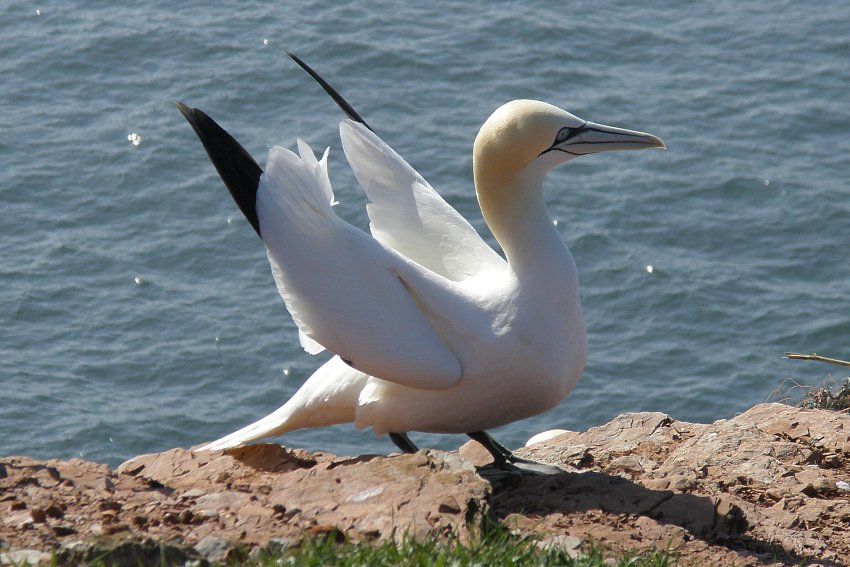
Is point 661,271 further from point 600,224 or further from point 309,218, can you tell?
point 309,218

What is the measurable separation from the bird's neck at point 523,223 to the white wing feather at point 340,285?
0.47 metres

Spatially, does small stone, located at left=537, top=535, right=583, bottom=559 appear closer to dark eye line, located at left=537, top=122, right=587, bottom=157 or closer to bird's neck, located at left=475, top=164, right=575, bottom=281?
bird's neck, located at left=475, top=164, right=575, bottom=281

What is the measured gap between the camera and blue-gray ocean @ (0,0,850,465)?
1165 cm

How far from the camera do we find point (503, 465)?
5.48 m

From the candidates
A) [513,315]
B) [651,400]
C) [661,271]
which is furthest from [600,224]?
[513,315]

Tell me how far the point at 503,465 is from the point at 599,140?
4.38 feet

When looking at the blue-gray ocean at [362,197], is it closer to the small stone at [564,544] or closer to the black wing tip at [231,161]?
the black wing tip at [231,161]

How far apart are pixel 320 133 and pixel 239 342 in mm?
3242

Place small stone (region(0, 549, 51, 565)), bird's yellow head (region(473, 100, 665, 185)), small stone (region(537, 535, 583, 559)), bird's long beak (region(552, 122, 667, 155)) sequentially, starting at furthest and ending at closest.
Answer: bird's long beak (region(552, 122, 667, 155)), bird's yellow head (region(473, 100, 665, 185)), small stone (region(537, 535, 583, 559)), small stone (region(0, 549, 51, 565))

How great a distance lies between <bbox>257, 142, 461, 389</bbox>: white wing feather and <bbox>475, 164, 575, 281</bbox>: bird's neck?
47cm

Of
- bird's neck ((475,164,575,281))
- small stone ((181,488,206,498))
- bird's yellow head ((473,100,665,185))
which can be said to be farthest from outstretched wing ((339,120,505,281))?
small stone ((181,488,206,498))

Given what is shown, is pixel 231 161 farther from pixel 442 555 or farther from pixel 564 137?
pixel 442 555

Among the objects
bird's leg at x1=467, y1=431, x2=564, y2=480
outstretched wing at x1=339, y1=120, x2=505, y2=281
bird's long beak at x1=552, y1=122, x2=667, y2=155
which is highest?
bird's long beak at x1=552, y1=122, x2=667, y2=155

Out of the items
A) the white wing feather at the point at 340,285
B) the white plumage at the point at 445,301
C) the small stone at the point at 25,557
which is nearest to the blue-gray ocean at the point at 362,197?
the white plumage at the point at 445,301
